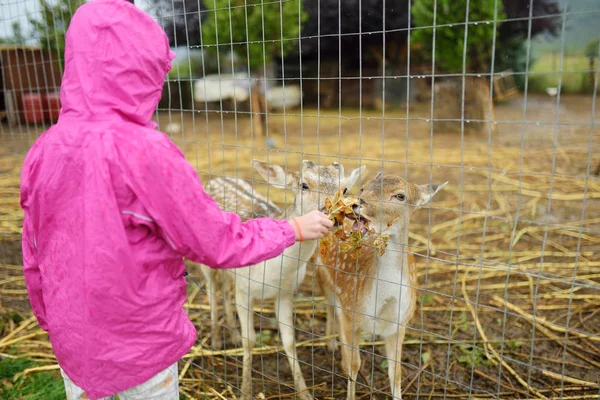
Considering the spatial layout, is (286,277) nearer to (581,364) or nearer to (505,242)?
(581,364)

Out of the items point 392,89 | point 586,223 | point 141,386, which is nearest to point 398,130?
point 392,89

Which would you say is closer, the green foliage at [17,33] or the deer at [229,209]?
the deer at [229,209]

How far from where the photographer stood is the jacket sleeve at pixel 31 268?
1.84 meters

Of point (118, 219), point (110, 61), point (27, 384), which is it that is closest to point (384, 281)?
point (118, 219)

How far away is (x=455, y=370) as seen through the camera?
133 inches

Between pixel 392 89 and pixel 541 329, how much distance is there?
13.9 metres

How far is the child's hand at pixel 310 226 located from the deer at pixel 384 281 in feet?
2.48

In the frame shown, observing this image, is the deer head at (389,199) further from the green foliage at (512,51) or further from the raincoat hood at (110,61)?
the green foliage at (512,51)

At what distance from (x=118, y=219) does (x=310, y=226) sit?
635mm

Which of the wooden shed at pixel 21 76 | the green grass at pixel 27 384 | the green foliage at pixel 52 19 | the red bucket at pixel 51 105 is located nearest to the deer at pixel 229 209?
the green grass at pixel 27 384

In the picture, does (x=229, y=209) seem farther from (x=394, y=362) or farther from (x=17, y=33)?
(x=17, y=33)

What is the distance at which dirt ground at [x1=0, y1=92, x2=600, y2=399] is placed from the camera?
241 cm

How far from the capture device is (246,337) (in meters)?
3.20

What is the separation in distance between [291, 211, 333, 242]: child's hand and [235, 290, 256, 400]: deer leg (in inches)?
57.6
